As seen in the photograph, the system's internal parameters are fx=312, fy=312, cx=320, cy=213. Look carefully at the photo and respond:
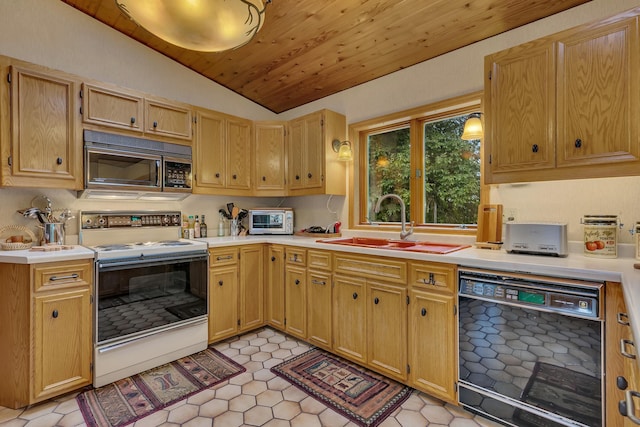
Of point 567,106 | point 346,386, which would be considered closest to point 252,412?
point 346,386

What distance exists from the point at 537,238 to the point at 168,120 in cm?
296

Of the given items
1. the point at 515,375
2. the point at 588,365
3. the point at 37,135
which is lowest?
the point at 515,375

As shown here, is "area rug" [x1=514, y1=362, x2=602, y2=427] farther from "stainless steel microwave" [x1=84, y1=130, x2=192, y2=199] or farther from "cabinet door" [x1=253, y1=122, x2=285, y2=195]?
"stainless steel microwave" [x1=84, y1=130, x2=192, y2=199]

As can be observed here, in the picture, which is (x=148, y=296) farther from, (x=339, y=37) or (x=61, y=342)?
(x=339, y=37)

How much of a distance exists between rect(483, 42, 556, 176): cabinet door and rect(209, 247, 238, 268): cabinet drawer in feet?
7.11

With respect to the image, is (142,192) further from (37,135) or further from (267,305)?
(267,305)

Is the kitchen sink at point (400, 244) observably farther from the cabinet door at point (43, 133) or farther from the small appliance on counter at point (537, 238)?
the cabinet door at point (43, 133)

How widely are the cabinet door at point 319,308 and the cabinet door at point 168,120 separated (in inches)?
68.6

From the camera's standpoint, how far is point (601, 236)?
1770mm

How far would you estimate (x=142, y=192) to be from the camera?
2648 mm

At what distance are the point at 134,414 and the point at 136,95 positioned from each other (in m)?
2.34

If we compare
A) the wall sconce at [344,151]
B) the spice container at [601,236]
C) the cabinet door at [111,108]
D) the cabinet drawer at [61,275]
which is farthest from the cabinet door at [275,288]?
the spice container at [601,236]

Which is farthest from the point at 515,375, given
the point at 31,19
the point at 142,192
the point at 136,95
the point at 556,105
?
the point at 31,19

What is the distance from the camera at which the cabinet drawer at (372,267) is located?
2104 millimetres
